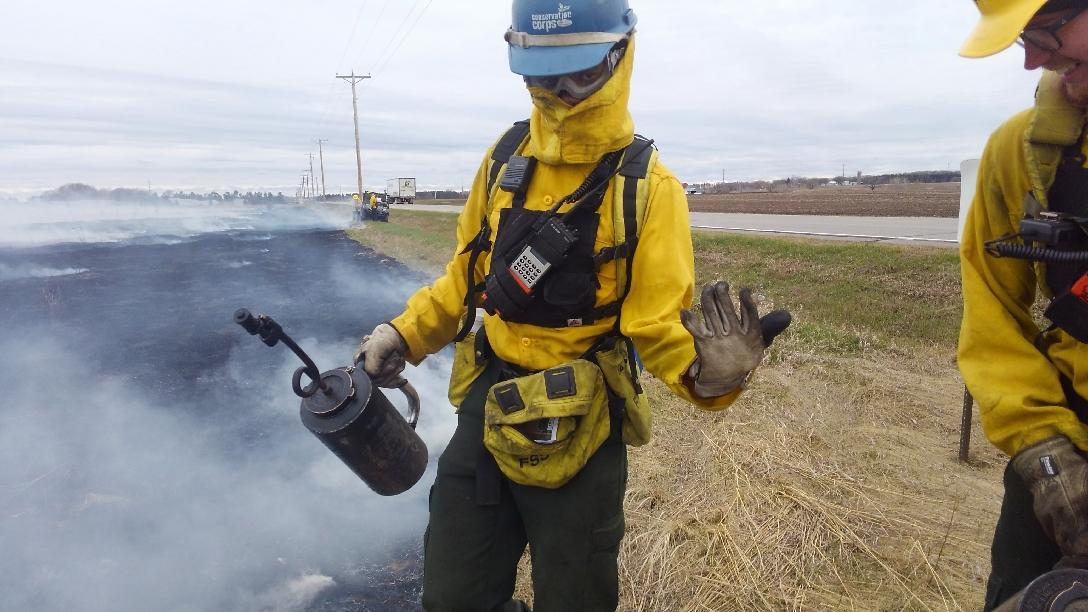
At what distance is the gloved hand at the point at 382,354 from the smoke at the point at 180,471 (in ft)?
4.68

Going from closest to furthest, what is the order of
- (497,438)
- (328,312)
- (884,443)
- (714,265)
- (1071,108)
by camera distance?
(1071,108) → (497,438) → (884,443) → (328,312) → (714,265)

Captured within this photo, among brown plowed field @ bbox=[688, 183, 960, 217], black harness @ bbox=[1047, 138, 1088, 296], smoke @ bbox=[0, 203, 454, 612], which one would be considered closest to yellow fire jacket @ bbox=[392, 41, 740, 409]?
black harness @ bbox=[1047, 138, 1088, 296]

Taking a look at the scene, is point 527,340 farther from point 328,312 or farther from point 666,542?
point 328,312

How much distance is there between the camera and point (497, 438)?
7.14ft

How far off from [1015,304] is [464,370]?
165 cm

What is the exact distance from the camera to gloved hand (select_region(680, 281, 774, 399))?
184cm

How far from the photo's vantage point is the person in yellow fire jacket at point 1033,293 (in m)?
1.54

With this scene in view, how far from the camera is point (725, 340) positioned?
1.84 m

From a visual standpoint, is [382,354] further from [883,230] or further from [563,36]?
[883,230]

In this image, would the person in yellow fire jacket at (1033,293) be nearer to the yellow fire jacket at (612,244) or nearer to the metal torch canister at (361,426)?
the yellow fire jacket at (612,244)

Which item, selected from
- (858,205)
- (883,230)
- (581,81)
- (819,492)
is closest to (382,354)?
(581,81)

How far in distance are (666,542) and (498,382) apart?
1626 millimetres

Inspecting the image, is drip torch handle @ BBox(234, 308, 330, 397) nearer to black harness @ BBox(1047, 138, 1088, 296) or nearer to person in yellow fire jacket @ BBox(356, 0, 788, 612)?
person in yellow fire jacket @ BBox(356, 0, 788, 612)

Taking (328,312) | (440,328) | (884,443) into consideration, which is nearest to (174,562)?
(440,328)
